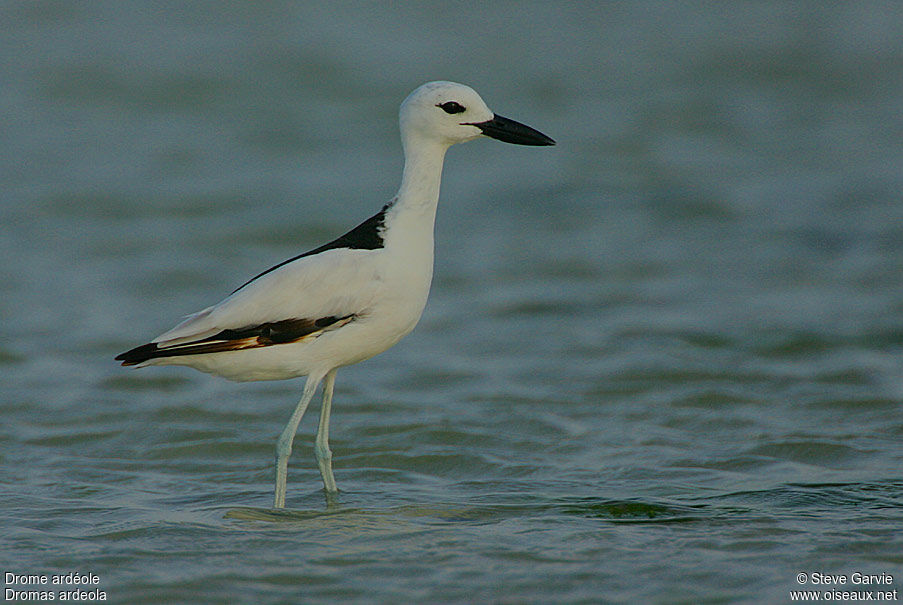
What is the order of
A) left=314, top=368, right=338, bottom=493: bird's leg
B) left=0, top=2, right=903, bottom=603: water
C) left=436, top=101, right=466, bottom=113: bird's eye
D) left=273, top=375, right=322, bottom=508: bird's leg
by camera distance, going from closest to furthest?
1. left=0, top=2, right=903, bottom=603: water
2. left=273, top=375, right=322, bottom=508: bird's leg
3. left=436, top=101, right=466, bottom=113: bird's eye
4. left=314, top=368, right=338, bottom=493: bird's leg

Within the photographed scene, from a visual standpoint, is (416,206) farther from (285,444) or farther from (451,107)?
(285,444)

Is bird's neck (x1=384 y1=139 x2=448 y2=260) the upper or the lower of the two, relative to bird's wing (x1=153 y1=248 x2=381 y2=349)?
upper

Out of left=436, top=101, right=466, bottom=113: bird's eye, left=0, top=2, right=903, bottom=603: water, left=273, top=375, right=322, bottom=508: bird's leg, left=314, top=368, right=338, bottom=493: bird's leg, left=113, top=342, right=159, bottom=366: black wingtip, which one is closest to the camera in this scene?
left=0, top=2, right=903, bottom=603: water

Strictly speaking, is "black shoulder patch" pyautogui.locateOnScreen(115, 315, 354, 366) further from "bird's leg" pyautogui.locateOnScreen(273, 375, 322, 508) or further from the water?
the water

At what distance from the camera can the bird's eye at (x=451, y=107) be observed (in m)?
8.34

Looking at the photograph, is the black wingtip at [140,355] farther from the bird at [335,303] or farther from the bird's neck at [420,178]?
the bird's neck at [420,178]

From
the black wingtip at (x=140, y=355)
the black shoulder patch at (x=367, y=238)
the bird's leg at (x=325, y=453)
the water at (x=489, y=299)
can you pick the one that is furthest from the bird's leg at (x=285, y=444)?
the black wingtip at (x=140, y=355)

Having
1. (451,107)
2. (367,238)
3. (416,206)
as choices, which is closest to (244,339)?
(367,238)

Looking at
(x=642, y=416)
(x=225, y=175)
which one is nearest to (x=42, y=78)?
(x=225, y=175)

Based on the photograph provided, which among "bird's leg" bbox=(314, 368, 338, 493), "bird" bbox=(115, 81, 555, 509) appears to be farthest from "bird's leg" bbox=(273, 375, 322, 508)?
"bird's leg" bbox=(314, 368, 338, 493)

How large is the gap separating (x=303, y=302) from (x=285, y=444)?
100 centimetres

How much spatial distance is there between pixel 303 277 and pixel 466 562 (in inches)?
88.3

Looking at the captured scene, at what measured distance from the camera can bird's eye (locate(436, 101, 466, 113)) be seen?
834 centimetres

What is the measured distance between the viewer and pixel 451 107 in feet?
27.4
